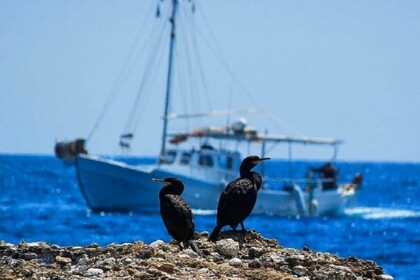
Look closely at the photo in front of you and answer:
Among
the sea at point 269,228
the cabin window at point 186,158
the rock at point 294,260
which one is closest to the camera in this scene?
the rock at point 294,260

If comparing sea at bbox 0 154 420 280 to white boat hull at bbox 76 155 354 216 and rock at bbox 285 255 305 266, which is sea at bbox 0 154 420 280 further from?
rock at bbox 285 255 305 266

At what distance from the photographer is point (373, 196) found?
112 m

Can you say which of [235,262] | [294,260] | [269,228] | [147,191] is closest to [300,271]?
[294,260]

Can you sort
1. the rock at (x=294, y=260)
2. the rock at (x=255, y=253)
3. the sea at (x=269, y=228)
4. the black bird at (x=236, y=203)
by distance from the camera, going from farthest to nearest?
the sea at (x=269, y=228), the black bird at (x=236, y=203), the rock at (x=255, y=253), the rock at (x=294, y=260)

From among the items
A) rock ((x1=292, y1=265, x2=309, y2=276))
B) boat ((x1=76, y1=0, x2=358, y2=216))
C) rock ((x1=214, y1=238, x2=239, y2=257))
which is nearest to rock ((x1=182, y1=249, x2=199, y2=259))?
rock ((x1=214, y1=238, x2=239, y2=257))

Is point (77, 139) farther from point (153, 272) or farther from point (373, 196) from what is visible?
point (153, 272)

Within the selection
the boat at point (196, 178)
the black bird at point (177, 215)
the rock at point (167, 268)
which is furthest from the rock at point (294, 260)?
the boat at point (196, 178)

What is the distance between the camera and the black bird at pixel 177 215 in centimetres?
1736

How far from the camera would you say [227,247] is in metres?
16.8

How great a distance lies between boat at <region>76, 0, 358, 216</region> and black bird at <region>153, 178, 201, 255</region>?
43785 millimetres

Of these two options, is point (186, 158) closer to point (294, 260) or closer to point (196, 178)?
point (196, 178)

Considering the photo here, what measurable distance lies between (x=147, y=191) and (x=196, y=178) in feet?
13.0

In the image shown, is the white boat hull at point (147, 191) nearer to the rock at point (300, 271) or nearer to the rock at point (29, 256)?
the rock at point (29, 256)

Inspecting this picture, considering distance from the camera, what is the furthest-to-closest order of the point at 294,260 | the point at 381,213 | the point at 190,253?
the point at 381,213 → the point at 190,253 → the point at 294,260
